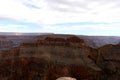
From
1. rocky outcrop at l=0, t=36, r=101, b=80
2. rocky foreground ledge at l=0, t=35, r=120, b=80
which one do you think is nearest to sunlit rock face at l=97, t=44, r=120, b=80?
rocky foreground ledge at l=0, t=35, r=120, b=80

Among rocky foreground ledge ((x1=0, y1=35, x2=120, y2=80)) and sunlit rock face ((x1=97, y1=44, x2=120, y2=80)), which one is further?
sunlit rock face ((x1=97, y1=44, x2=120, y2=80))

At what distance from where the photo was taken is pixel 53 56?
59.8 metres

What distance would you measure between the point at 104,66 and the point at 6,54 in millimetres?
24599

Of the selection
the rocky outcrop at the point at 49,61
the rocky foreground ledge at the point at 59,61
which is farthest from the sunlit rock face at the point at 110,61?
the rocky outcrop at the point at 49,61

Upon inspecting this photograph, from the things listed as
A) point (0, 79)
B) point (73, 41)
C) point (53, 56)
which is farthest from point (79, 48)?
point (0, 79)

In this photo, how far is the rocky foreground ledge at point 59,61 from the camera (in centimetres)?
5581

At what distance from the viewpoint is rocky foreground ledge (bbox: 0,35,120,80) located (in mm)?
55812

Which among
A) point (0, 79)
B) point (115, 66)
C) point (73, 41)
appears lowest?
point (0, 79)

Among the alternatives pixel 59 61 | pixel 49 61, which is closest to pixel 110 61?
pixel 59 61

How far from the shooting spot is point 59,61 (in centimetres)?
5791

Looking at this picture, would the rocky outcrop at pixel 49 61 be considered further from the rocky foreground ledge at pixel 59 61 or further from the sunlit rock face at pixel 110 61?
the sunlit rock face at pixel 110 61

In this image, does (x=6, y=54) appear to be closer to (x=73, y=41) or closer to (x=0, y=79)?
(x=0, y=79)

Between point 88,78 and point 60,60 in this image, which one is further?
point 60,60

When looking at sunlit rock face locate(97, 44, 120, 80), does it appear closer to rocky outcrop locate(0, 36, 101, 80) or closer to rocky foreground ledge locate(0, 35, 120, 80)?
rocky foreground ledge locate(0, 35, 120, 80)
